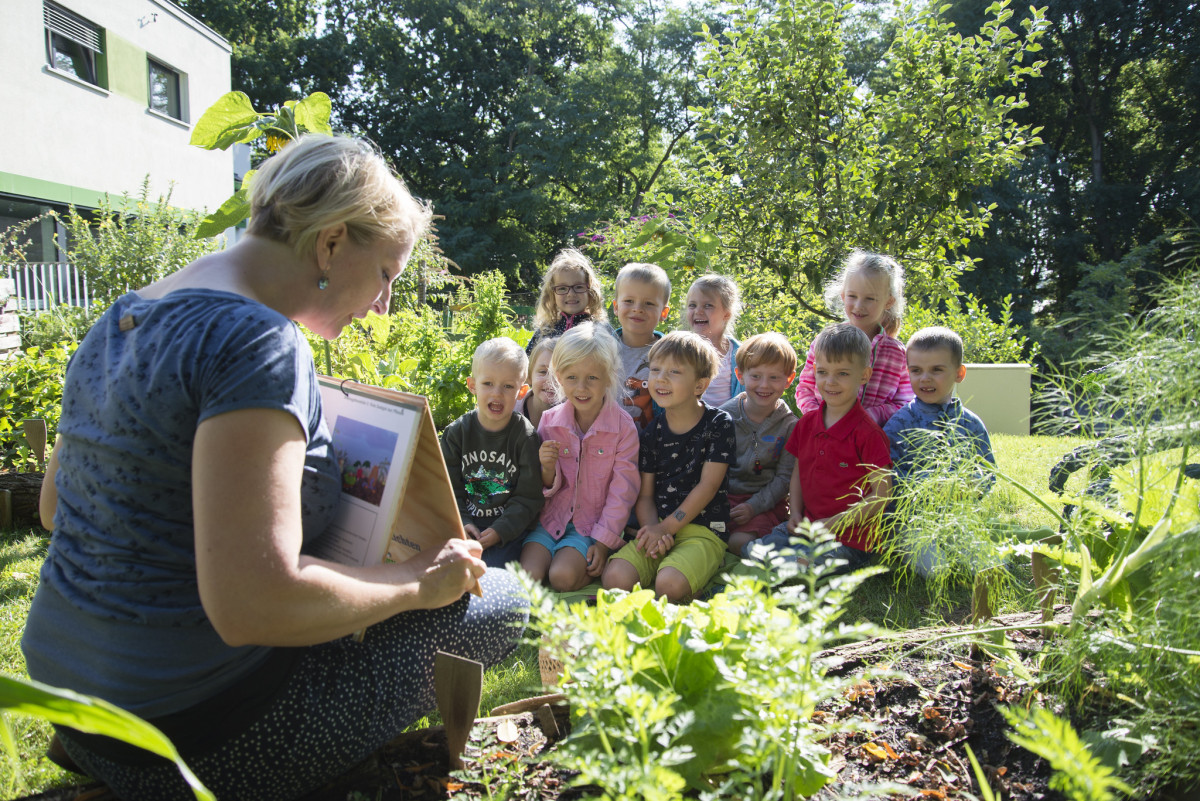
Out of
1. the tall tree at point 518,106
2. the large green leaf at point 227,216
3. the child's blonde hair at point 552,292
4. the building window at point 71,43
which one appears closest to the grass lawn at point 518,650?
the large green leaf at point 227,216

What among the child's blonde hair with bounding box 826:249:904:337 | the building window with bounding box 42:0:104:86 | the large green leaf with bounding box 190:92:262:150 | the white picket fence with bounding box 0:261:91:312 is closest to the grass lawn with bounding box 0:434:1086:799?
the child's blonde hair with bounding box 826:249:904:337

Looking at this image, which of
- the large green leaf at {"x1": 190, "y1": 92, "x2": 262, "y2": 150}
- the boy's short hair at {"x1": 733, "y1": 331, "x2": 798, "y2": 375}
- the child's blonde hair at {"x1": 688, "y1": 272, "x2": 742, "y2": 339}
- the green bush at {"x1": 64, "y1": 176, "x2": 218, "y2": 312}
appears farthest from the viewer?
the green bush at {"x1": 64, "y1": 176, "x2": 218, "y2": 312}

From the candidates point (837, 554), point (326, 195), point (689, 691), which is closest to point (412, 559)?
point (689, 691)

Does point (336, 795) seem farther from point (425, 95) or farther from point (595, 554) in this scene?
point (425, 95)

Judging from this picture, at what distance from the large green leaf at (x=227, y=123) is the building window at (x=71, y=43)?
43.9 feet

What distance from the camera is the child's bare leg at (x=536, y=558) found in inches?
141

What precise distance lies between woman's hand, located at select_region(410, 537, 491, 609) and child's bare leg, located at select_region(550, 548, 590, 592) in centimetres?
189

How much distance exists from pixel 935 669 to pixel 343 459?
1.57 m

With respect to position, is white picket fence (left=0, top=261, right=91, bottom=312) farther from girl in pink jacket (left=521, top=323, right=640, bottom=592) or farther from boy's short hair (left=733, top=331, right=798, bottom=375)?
boy's short hair (left=733, top=331, right=798, bottom=375)

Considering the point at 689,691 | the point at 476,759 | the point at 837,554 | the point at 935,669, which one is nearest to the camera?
the point at 689,691

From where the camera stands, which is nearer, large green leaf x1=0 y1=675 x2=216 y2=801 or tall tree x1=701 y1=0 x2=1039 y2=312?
large green leaf x1=0 y1=675 x2=216 y2=801

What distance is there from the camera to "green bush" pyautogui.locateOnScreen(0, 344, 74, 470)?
4605mm

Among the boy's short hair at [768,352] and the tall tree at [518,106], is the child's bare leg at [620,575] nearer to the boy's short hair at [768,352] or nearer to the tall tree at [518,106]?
the boy's short hair at [768,352]

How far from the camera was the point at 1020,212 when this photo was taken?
2098 centimetres
